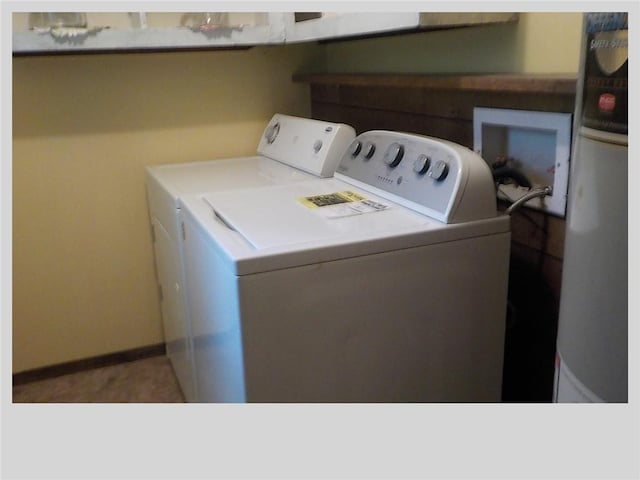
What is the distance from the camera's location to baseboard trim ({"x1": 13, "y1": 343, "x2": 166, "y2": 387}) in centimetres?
226

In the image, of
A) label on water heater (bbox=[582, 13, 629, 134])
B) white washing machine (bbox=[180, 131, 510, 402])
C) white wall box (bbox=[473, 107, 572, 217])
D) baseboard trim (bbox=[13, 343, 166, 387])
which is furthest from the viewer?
baseboard trim (bbox=[13, 343, 166, 387])

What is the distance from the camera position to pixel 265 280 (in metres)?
1.11

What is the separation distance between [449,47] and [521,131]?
368 millimetres

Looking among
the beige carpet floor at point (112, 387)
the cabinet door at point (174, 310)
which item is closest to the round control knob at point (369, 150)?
the cabinet door at point (174, 310)

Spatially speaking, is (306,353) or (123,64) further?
(123,64)

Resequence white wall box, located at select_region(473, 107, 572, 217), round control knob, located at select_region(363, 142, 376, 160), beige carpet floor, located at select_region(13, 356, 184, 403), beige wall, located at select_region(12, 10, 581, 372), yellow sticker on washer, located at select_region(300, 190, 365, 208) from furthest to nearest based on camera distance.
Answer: beige carpet floor, located at select_region(13, 356, 184, 403) → beige wall, located at select_region(12, 10, 581, 372) → round control knob, located at select_region(363, 142, 376, 160) → yellow sticker on washer, located at select_region(300, 190, 365, 208) → white wall box, located at select_region(473, 107, 572, 217)

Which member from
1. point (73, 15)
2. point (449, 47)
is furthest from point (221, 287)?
point (73, 15)

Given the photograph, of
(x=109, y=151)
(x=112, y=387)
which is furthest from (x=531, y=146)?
(x=112, y=387)

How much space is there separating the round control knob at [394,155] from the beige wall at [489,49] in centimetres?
30

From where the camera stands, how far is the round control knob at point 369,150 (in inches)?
60.6

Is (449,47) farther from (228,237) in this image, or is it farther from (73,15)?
(73,15)

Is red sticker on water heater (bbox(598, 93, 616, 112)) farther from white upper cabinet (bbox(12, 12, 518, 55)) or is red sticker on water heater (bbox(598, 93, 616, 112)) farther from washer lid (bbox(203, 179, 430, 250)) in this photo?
white upper cabinet (bbox(12, 12, 518, 55))

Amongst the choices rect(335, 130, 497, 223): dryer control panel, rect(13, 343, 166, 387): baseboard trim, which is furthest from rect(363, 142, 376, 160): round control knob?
rect(13, 343, 166, 387): baseboard trim

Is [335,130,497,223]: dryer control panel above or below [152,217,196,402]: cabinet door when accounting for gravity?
above
